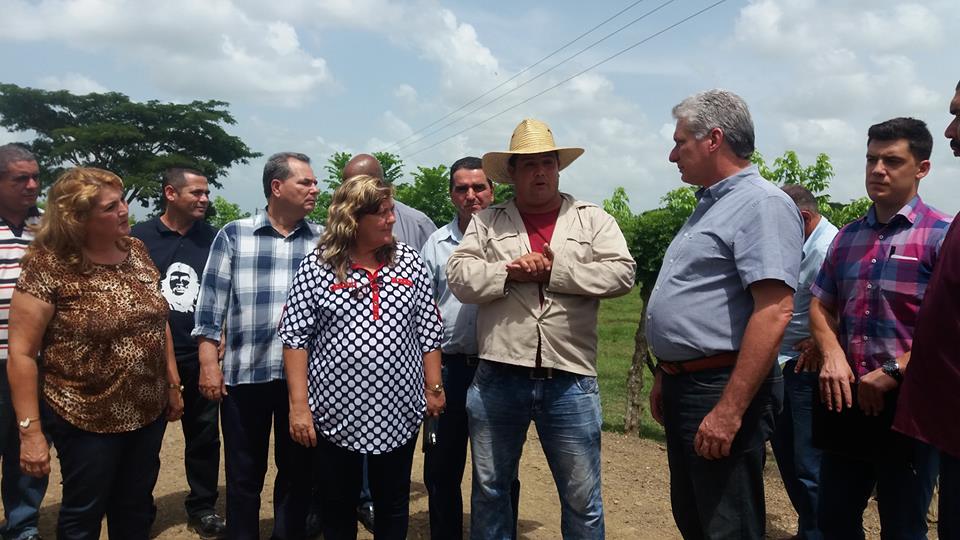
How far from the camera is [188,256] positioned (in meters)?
4.83

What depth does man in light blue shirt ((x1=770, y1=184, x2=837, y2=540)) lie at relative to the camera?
4.59 metres

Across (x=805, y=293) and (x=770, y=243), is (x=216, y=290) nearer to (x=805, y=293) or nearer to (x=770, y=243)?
(x=770, y=243)

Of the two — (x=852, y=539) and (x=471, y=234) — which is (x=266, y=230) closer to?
(x=471, y=234)

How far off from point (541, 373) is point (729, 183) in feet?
3.72

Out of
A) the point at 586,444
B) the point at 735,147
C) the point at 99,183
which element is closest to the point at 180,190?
the point at 99,183

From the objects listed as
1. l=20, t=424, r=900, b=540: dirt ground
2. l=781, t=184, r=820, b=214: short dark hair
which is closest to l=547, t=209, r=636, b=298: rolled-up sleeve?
l=20, t=424, r=900, b=540: dirt ground

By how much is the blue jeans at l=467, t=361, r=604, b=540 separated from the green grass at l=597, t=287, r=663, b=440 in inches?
192

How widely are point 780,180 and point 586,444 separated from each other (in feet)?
22.1

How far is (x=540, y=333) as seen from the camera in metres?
3.25

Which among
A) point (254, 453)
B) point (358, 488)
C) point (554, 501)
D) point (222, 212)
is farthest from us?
point (222, 212)

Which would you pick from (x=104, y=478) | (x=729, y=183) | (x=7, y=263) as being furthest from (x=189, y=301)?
(x=729, y=183)

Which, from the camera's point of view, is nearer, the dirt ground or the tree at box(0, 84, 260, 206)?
the dirt ground

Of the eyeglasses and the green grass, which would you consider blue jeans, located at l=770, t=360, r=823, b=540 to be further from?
the green grass

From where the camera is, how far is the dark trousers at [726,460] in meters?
2.85
